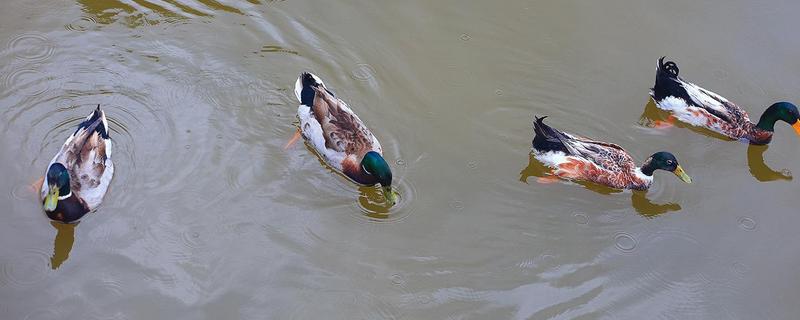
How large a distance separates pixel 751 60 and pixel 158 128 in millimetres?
6394

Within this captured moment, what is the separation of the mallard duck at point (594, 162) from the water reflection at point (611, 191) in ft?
0.28

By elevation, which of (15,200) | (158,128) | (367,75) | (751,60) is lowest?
(15,200)

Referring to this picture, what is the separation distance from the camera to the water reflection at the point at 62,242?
6320 mm

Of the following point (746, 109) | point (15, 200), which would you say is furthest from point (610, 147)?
point (15, 200)

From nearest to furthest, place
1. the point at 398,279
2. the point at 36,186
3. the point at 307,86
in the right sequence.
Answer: the point at 398,279, the point at 36,186, the point at 307,86

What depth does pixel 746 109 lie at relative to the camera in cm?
857

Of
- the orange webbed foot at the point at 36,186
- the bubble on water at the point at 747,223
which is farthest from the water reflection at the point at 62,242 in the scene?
the bubble on water at the point at 747,223

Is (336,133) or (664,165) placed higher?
(664,165)

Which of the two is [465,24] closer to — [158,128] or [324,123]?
[324,123]

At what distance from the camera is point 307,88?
7.50m

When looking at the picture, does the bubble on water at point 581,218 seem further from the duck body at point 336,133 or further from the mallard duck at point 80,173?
the mallard duck at point 80,173

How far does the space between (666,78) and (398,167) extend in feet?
9.65

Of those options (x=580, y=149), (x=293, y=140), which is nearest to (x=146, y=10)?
(x=293, y=140)

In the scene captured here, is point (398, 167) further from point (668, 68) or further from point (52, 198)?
point (668, 68)
